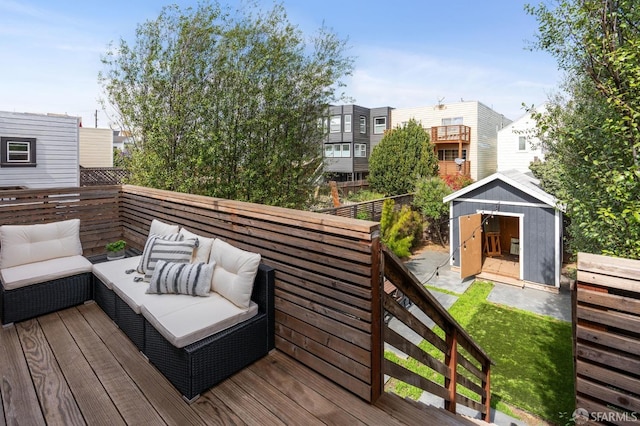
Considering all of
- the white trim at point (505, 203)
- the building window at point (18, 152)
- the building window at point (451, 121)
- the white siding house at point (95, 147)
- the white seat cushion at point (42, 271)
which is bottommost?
the white seat cushion at point (42, 271)

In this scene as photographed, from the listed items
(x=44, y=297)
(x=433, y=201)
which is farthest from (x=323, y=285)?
(x=433, y=201)

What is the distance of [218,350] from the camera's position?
2246 mm

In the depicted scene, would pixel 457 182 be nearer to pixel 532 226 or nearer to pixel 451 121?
pixel 451 121

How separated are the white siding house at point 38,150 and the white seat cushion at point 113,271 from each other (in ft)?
27.9

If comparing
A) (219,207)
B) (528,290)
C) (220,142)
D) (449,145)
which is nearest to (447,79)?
(449,145)

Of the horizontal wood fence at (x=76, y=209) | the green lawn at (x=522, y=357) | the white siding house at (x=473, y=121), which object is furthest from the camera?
the white siding house at (x=473, y=121)

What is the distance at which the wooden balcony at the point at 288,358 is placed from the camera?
198 centimetres

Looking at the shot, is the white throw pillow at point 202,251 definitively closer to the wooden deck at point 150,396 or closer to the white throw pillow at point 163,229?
the white throw pillow at point 163,229

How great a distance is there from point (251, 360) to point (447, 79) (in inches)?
552

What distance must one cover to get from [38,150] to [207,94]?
763 cm

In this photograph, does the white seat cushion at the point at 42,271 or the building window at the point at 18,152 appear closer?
the white seat cushion at the point at 42,271

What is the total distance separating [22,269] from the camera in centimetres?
345

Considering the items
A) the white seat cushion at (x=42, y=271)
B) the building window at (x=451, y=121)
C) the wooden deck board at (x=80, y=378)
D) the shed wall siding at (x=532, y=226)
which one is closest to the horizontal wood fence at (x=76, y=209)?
the white seat cushion at (x=42, y=271)

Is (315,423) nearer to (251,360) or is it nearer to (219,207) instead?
(251,360)
